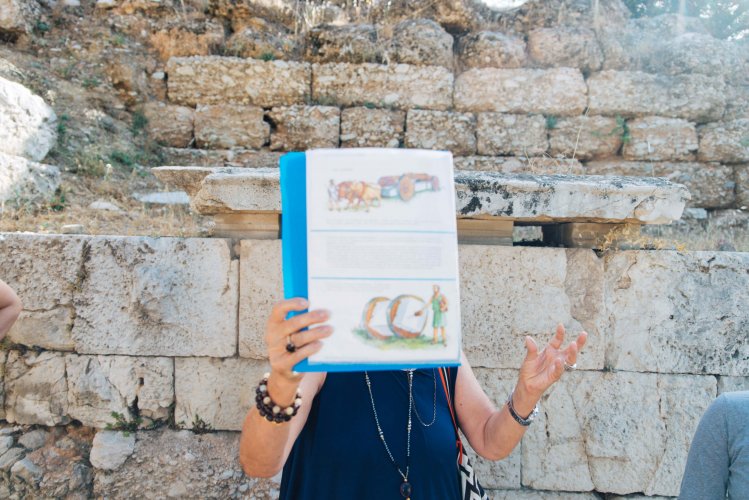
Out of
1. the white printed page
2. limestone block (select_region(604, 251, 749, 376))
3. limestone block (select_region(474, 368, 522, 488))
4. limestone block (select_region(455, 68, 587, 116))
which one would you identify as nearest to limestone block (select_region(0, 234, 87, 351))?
the white printed page

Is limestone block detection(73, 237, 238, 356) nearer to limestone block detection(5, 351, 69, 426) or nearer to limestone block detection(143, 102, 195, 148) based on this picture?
limestone block detection(5, 351, 69, 426)

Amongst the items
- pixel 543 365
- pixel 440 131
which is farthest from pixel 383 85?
pixel 543 365

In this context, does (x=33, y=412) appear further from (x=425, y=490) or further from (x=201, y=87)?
(x=201, y=87)

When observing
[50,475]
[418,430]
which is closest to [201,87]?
[50,475]

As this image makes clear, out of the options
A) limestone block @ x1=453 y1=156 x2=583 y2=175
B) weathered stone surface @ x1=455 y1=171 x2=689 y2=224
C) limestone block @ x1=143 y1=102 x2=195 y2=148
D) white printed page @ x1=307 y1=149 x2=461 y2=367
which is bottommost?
white printed page @ x1=307 y1=149 x2=461 y2=367

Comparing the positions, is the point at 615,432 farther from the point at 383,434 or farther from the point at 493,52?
the point at 493,52

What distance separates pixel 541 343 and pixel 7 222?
140 inches

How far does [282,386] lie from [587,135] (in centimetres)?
590

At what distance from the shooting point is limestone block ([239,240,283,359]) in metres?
2.72

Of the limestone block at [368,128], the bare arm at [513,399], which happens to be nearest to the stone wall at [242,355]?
the bare arm at [513,399]

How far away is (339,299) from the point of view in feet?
4.44

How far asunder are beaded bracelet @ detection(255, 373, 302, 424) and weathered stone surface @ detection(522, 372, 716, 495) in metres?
1.75

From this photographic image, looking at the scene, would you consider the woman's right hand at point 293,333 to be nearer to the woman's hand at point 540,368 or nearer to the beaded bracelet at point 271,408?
the beaded bracelet at point 271,408

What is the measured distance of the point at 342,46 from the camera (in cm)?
622
